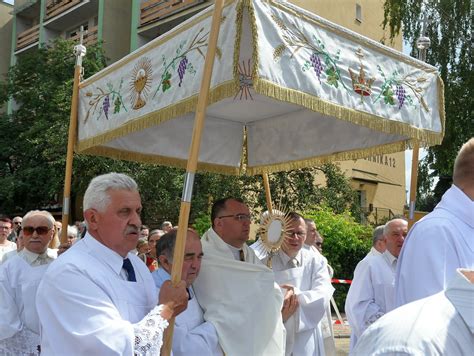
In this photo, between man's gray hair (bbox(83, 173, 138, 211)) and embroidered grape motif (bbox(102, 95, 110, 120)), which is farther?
embroidered grape motif (bbox(102, 95, 110, 120))

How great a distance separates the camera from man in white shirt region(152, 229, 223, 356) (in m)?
2.94

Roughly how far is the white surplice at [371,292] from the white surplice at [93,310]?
291 cm

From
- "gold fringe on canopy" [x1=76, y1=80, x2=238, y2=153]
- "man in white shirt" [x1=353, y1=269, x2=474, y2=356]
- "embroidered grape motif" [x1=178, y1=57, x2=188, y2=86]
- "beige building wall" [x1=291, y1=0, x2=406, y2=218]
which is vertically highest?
"beige building wall" [x1=291, y1=0, x2=406, y2=218]

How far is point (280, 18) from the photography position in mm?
3020

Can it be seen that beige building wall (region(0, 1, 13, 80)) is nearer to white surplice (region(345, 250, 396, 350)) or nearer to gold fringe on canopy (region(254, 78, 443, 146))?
white surplice (region(345, 250, 396, 350))

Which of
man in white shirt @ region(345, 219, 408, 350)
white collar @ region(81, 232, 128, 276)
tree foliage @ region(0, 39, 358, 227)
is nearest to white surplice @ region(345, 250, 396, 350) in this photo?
man in white shirt @ region(345, 219, 408, 350)

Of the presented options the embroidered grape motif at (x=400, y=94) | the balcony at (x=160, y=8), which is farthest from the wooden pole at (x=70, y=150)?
the balcony at (x=160, y=8)

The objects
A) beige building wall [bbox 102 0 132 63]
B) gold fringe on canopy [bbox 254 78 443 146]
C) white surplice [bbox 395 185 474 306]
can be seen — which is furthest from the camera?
beige building wall [bbox 102 0 132 63]

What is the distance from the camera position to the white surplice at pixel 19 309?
149 inches

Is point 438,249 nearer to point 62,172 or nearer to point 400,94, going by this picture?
point 400,94

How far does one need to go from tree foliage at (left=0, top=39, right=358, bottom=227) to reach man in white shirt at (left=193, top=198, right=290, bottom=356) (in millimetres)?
10753

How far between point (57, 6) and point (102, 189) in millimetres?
24540

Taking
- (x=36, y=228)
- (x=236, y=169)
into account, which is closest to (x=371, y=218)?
(x=236, y=169)

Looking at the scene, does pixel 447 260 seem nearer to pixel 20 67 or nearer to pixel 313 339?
pixel 313 339
